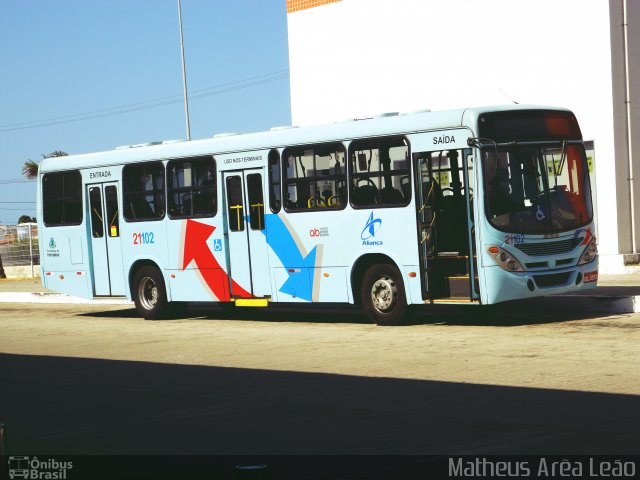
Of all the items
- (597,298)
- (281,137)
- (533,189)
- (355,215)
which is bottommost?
(597,298)

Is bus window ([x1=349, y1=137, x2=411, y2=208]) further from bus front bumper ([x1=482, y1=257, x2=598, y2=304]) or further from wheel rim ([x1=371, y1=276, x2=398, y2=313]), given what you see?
bus front bumper ([x1=482, y1=257, x2=598, y2=304])

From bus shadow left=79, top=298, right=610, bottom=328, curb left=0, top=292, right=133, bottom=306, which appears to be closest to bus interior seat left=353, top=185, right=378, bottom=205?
bus shadow left=79, top=298, right=610, bottom=328

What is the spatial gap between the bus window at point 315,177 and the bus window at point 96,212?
16.7 feet

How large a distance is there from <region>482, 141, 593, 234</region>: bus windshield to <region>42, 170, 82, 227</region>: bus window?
32.1 ft

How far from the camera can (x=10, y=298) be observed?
31625mm

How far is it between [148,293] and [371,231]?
19.6ft

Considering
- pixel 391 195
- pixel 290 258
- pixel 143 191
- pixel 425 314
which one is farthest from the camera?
pixel 143 191

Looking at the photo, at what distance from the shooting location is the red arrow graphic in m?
20.9

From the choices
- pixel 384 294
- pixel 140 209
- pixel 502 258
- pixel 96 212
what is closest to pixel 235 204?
pixel 140 209

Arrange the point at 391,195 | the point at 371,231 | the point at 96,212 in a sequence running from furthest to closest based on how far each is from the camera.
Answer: the point at 96,212 < the point at 371,231 < the point at 391,195

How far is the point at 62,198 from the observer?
24.2m

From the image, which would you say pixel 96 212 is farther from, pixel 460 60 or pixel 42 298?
pixel 460 60

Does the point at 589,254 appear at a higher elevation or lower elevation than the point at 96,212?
lower

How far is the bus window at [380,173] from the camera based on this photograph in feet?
58.6
